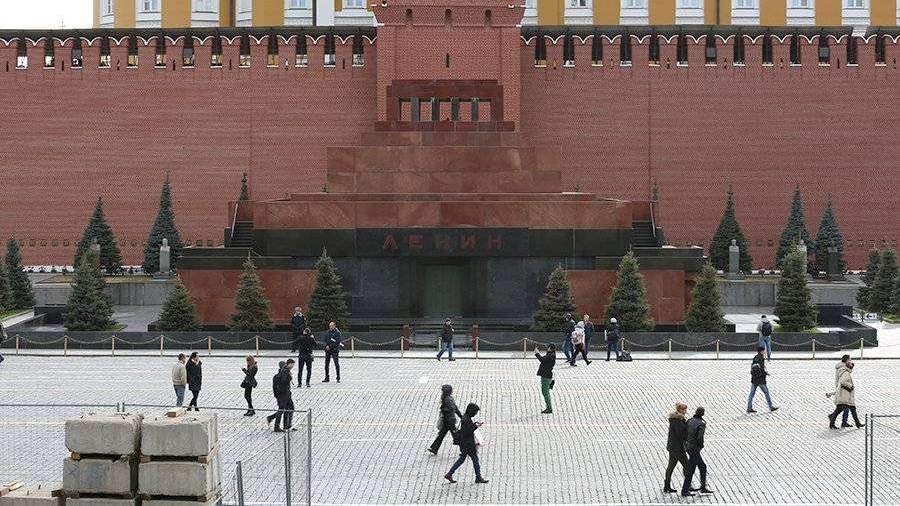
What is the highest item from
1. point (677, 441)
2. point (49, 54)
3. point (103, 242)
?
point (49, 54)

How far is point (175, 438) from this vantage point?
9.20 meters

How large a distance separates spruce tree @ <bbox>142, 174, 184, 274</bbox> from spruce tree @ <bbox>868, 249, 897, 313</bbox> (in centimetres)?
2227

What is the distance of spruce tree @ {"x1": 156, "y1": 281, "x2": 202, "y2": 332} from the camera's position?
2766 centimetres

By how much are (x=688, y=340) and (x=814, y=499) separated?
1431 centimetres

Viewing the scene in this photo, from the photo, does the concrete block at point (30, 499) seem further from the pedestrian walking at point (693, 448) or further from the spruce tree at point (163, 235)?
the spruce tree at point (163, 235)

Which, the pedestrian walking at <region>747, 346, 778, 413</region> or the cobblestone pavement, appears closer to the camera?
the cobblestone pavement

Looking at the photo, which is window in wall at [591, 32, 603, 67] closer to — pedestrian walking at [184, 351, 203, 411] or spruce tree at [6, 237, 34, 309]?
spruce tree at [6, 237, 34, 309]

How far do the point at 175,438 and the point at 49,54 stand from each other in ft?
121

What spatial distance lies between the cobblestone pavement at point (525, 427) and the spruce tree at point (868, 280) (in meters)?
10.4

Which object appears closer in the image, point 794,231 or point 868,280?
point 868,280

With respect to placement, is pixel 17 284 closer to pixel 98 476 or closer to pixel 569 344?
pixel 569 344

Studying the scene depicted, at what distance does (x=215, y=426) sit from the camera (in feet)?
31.0

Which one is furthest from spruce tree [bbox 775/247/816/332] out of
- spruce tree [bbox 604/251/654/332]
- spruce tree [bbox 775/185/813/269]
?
spruce tree [bbox 775/185/813/269]

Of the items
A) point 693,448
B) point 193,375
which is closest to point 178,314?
point 193,375
